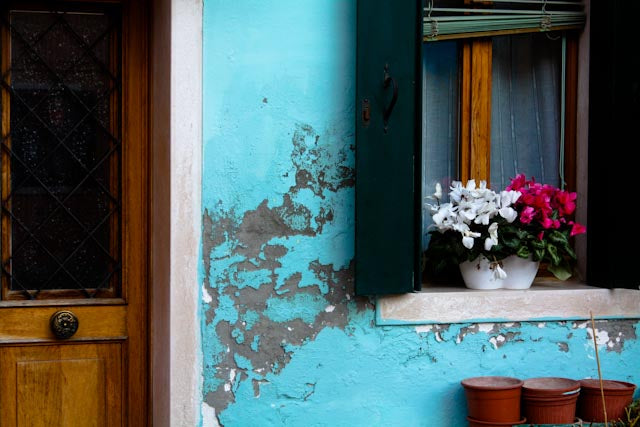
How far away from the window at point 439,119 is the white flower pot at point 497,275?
0.32 m

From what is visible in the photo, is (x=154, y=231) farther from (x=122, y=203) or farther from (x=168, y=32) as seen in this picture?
(x=168, y=32)

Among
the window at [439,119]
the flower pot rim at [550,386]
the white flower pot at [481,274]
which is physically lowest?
the flower pot rim at [550,386]

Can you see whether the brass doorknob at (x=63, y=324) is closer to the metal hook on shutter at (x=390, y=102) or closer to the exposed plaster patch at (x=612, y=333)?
the metal hook on shutter at (x=390, y=102)

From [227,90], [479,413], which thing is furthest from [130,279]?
[479,413]

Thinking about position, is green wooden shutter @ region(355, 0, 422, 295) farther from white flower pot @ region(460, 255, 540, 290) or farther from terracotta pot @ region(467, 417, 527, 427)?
terracotta pot @ region(467, 417, 527, 427)

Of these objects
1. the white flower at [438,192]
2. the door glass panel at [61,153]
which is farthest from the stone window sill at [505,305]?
the door glass panel at [61,153]

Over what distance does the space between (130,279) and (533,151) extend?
6.69ft

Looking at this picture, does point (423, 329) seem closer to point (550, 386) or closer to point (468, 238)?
point (468, 238)

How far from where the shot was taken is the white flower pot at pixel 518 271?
4.11m

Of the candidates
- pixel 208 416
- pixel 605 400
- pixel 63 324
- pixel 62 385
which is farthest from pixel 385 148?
pixel 62 385

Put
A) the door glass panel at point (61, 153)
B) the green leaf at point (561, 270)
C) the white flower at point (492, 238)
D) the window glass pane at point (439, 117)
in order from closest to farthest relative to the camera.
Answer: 1. the door glass panel at point (61, 153)
2. the white flower at point (492, 238)
3. the green leaf at point (561, 270)
4. the window glass pane at point (439, 117)

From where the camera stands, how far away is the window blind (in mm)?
4234

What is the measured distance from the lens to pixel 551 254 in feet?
13.5

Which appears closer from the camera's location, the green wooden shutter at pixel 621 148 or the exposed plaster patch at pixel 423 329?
the exposed plaster patch at pixel 423 329
